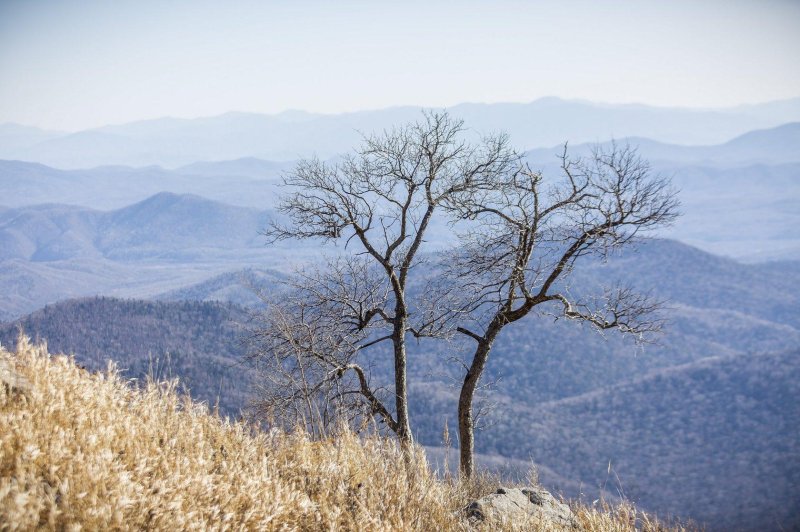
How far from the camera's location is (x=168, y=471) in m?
3.71

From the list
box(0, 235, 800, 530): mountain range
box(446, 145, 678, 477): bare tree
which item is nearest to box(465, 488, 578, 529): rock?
box(446, 145, 678, 477): bare tree

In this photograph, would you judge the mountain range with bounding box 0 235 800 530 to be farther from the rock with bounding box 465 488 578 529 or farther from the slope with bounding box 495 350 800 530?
the rock with bounding box 465 488 578 529

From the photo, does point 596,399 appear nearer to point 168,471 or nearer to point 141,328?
point 141,328

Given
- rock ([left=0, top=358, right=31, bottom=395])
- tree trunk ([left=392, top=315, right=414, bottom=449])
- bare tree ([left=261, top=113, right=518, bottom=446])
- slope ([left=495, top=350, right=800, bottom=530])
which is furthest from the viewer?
slope ([left=495, top=350, right=800, bottom=530])

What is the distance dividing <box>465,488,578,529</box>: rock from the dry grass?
253mm

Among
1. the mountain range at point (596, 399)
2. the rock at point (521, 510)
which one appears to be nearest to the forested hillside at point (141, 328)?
the mountain range at point (596, 399)

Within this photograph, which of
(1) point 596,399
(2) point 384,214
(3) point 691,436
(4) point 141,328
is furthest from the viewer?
(1) point 596,399

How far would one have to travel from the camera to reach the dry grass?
3.12 m

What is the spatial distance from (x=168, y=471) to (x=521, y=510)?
3.49 metres

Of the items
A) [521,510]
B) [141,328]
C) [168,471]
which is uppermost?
[168,471]

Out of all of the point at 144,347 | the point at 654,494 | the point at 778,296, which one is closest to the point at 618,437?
the point at 654,494

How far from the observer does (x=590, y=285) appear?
130375mm

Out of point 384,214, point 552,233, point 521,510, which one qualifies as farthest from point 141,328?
point 521,510

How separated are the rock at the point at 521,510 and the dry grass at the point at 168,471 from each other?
25 centimetres
